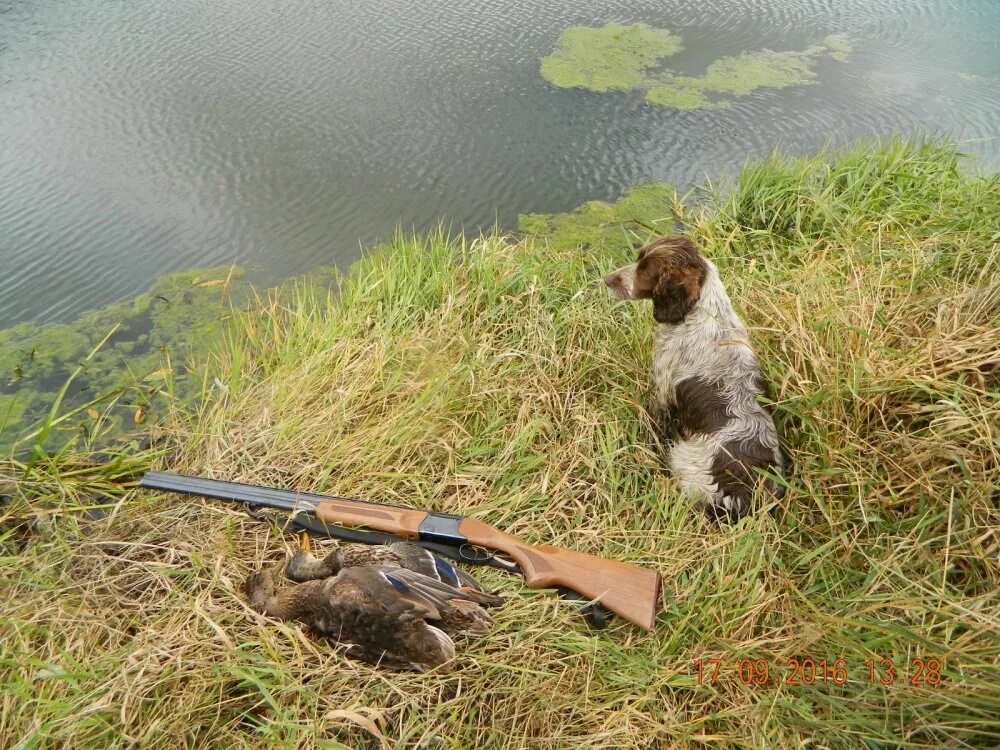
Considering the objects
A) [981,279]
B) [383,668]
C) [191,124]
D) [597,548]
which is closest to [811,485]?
[597,548]

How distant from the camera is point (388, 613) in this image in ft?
Result: 6.46

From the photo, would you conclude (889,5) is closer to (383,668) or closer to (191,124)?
(191,124)

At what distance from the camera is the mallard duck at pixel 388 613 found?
1.98 metres

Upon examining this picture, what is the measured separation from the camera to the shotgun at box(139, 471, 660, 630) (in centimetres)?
215

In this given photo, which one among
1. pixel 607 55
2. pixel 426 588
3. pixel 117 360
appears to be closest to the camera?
pixel 426 588

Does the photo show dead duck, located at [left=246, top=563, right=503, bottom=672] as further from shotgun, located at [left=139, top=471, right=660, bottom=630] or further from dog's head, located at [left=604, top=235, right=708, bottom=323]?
dog's head, located at [left=604, top=235, right=708, bottom=323]

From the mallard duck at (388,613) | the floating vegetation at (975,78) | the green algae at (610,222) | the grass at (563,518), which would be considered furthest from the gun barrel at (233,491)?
the floating vegetation at (975,78)

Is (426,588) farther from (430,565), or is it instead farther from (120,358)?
(120,358)

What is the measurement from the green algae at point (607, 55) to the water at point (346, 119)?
0.54ft

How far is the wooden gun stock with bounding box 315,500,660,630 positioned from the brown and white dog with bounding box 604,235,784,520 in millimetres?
522

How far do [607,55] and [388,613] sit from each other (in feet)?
16.8

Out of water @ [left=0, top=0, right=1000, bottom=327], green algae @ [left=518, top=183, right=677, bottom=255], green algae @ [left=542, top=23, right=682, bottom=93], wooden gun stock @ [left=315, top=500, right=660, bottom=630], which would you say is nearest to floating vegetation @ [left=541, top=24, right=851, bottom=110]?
green algae @ [left=542, top=23, right=682, bottom=93]

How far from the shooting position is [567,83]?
5.25 m
